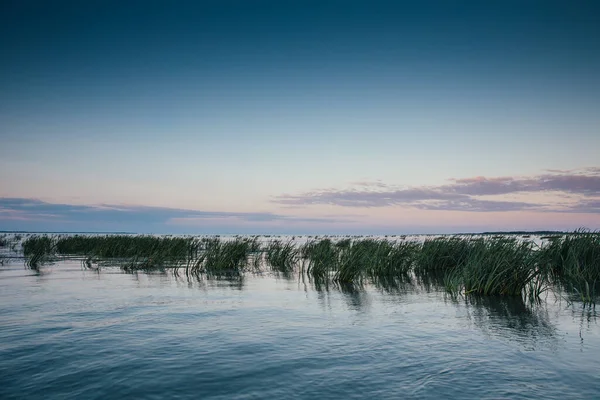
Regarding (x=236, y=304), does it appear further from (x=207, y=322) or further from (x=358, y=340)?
(x=358, y=340)

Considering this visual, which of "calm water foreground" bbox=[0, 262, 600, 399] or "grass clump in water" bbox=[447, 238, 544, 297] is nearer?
"calm water foreground" bbox=[0, 262, 600, 399]

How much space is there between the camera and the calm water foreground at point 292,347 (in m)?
4.95

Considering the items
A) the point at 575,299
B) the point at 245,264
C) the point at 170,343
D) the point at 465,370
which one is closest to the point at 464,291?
the point at 575,299

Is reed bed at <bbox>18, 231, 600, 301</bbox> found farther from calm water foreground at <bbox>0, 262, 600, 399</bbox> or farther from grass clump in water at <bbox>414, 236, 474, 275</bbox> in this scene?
calm water foreground at <bbox>0, 262, 600, 399</bbox>

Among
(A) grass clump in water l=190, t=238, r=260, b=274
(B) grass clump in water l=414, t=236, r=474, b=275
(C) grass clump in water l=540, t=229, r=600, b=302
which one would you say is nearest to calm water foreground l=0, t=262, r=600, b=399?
(C) grass clump in water l=540, t=229, r=600, b=302

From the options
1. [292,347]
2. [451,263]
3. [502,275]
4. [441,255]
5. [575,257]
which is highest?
[575,257]

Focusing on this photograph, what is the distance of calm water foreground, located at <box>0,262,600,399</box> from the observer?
4949 mm

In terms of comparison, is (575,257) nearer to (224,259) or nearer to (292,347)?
(292,347)

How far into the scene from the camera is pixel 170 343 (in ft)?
22.5

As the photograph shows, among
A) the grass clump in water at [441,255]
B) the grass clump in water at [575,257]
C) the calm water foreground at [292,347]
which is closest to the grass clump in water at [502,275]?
the calm water foreground at [292,347]

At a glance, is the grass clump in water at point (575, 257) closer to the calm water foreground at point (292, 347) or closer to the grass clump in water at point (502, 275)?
the grass clump in water at point (502, 275)

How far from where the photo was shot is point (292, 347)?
6719 mm

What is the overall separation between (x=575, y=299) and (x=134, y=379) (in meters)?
11.1

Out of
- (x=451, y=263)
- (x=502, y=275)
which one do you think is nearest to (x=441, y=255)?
(x=451, y=263)
